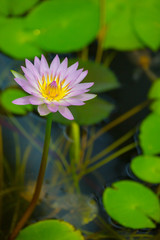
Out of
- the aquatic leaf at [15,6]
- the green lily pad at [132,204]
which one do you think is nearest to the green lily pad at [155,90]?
the green lily pad at [132,204]

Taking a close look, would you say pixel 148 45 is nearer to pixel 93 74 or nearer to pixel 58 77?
pixel 93 74

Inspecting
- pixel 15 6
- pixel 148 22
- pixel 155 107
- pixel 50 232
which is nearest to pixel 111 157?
pixel 155 107

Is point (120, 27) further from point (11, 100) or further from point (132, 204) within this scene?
point (132, 204)

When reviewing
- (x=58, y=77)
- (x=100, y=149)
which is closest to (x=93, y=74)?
(x=100, y=149)

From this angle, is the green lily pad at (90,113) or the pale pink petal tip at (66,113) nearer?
the pale pink petal tip at (66,113)

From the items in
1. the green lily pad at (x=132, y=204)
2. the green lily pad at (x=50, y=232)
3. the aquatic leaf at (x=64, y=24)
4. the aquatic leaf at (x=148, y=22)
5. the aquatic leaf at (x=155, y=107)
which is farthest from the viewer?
the aquatic leaf at (x=148, y=22)

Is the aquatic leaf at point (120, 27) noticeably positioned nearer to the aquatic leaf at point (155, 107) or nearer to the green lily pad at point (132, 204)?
the aquatic leaf at point (155, 107)
